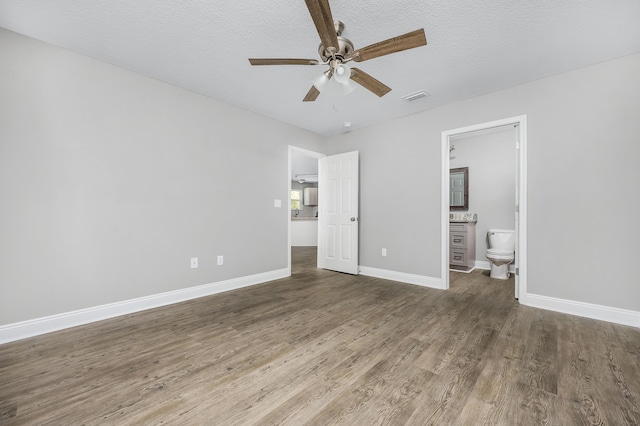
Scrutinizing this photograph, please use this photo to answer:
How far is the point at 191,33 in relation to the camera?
2.20m

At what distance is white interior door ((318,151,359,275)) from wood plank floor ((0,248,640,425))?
5.69 ft

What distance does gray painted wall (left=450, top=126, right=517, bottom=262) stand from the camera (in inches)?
190

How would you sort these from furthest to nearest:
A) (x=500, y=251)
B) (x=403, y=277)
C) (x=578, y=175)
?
(x=500, y=251) → (x=403, y=277) → (x=578, y=175)

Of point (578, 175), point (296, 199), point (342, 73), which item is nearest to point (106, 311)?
point (342, 73)

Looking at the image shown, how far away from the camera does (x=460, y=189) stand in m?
5.40

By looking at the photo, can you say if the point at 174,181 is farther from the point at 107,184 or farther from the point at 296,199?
the point at 296,199

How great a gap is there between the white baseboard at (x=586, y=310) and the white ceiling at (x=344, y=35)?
2.48 m

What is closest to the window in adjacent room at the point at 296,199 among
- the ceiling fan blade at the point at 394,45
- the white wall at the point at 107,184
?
the white wall at the point at 107,184

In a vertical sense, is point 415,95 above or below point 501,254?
above

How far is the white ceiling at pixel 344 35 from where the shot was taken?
1919mm

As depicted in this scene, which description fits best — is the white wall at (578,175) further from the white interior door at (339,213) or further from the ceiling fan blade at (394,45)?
the ceiling fan blade at (394,45)

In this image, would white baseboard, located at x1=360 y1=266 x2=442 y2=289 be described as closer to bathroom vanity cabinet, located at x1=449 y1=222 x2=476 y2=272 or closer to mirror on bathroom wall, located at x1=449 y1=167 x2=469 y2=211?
bathroom vanity cabinet, located at x1=449 y1=222 x2=476 y2=272

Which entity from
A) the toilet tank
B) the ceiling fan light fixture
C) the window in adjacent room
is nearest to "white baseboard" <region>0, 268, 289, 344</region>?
the ceiling fan light fixture

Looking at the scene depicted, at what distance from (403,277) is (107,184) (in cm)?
397
